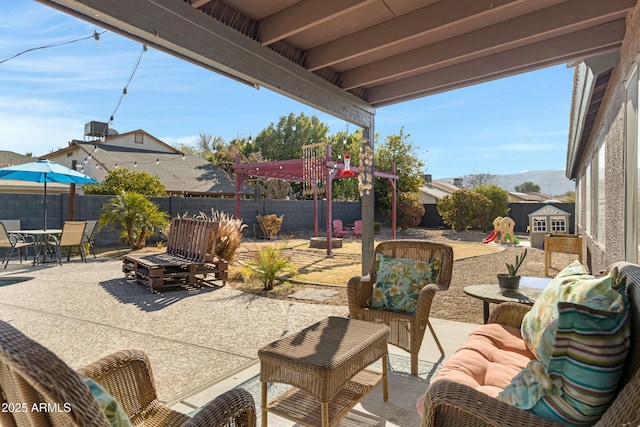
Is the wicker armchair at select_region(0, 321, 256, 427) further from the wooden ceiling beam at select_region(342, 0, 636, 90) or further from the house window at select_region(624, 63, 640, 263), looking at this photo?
the wooden ceiling beam at select_region(342, 0, 636, 90)

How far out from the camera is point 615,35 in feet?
9.87

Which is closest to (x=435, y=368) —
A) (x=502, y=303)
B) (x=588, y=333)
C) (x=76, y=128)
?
(x=502, y=303)

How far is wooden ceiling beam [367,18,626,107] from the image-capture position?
303 cm

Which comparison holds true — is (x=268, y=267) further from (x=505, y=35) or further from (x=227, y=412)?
(x=227, y=412)

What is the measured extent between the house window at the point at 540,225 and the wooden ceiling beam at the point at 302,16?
10.9m

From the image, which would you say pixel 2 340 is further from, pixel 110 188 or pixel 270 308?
pixel 110 188

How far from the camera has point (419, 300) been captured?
2.64 meters

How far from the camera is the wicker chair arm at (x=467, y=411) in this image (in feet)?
3.89

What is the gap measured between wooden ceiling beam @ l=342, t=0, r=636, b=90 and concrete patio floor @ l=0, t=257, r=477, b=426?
96.6 inches

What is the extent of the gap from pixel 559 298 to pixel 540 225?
11.6m

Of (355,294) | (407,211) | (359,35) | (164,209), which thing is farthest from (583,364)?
(407,211)

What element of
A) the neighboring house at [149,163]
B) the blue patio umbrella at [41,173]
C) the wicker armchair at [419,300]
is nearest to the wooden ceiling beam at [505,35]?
the wicker armchair at [419,300]

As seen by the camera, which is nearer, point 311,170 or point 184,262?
point 184,262

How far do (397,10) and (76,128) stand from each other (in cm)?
3096
